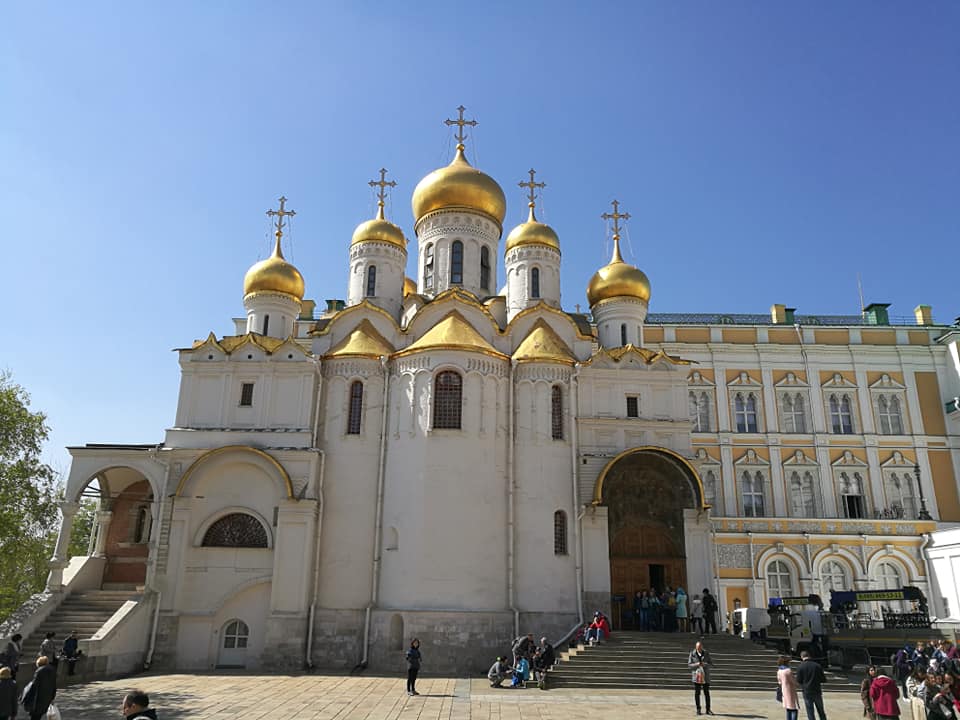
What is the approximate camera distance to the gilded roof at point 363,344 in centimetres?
2334

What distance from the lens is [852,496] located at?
30812 mm

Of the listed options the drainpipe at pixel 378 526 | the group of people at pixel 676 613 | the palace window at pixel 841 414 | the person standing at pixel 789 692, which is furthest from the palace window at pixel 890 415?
the person standing at pixel 789 692

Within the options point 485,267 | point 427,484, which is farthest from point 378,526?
point 485,267

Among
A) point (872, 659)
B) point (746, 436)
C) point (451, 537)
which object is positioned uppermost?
point (746, 436)

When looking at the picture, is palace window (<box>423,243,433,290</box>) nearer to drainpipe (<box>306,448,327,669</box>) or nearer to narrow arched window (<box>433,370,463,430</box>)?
narrow arched window (<box>433,370,463,430</box>)

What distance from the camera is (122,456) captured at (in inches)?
876

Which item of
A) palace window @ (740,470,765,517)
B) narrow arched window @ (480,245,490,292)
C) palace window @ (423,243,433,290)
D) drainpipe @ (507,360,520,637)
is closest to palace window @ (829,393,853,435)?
palace window @ (740,470,765,517)

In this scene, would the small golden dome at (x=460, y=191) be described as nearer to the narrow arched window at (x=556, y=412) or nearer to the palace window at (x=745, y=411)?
the narrow arched window at (x=556, y=412)

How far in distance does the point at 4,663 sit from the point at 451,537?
10.6 meters

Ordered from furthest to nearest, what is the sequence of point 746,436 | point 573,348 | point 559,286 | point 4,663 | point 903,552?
1. point 746,436
2. point 903,552
3. point 559,286
4. point 573,348
5. point 4,663

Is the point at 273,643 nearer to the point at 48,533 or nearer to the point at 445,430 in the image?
the point at 445,430

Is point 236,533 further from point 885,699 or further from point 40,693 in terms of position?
point 885,699

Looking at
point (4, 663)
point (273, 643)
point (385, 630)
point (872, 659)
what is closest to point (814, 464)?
point (872, 659)

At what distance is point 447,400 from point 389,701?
9.01m
